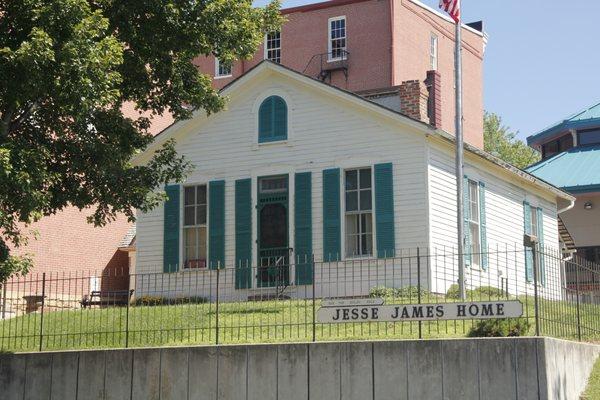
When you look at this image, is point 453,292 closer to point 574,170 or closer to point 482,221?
point 482,221

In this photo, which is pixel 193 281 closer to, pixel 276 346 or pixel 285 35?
pixel 276 346

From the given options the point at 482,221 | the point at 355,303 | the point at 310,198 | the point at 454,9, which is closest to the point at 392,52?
the point at 482,221

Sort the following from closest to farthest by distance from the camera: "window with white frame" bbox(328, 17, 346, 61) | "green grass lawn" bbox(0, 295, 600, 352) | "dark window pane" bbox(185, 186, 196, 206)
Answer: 1. "green grass lawn" bbox(0, 295, 600, 352)
2. "dark window pane" bbox(185, 186, 196, 206)
3. "window with white frame" bbox(328, 17, 346, 61)

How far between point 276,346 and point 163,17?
5808 millimetres

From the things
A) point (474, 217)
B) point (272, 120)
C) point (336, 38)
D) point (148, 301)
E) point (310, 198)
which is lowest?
point (148, 301)

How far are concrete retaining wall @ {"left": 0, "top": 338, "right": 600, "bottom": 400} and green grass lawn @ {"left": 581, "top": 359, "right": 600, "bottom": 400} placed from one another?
162 mm

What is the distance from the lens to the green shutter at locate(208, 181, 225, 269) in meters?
25.7

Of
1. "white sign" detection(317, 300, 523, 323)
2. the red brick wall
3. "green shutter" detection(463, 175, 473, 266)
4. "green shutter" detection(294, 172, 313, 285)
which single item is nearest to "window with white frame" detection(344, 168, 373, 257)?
"green shutter" detection(294, 172, 313, 285)

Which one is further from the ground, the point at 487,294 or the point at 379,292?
the point at 379,292

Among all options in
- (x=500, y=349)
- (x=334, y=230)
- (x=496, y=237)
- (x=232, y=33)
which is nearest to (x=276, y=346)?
(x=500, y=349)

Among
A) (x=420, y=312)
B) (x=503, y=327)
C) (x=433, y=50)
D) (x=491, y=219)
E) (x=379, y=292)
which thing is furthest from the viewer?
(x=433, y=50)

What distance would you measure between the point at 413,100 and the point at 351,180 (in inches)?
117

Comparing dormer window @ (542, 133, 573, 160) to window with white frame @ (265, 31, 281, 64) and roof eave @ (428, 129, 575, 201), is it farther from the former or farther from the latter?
window with white frame @ (265, 31, 281, 64)

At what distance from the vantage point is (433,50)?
139 feet
